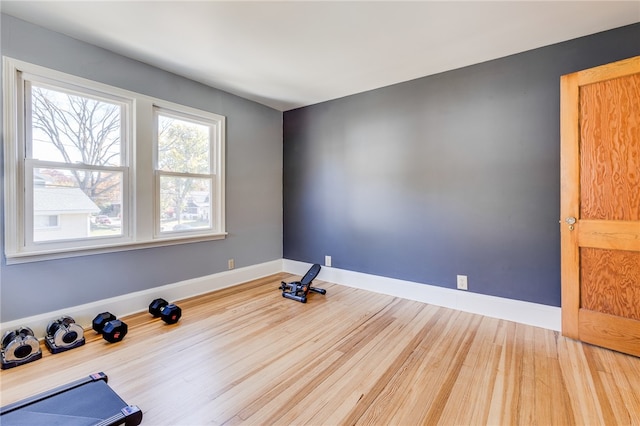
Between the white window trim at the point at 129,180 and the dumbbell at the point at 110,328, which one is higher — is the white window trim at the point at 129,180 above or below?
above

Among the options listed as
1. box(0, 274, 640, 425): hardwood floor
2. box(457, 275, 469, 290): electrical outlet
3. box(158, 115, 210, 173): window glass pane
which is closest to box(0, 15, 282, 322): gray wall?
box(158, 115, 210, 173): window glass pane

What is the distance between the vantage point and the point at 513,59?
2705mm

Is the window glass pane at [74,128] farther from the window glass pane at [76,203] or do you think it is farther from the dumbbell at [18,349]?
the dumbbell at [18,349]

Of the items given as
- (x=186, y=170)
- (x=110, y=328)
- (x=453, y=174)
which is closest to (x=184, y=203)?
(x=186, y=170)

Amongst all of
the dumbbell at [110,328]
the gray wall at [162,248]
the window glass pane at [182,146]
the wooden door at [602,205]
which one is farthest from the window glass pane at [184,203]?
the wooden door at [602,205]

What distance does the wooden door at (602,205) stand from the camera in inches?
82.1

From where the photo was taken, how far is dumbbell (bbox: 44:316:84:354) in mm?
2145

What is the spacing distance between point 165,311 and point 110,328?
0.44 metres

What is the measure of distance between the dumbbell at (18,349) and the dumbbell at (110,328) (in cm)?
37

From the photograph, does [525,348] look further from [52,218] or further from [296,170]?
[52,218]

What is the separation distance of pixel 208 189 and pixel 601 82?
3904 millimetres

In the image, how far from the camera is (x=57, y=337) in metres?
2.15

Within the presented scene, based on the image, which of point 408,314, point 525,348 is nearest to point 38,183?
point 408,314

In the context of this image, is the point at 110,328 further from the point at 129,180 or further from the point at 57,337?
the point at 129,180
